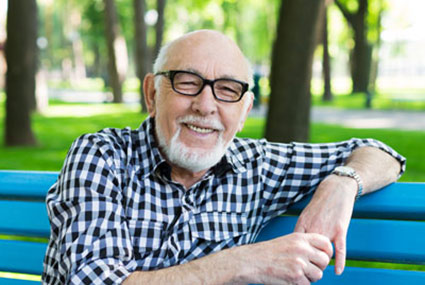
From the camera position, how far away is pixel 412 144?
35.0 feet

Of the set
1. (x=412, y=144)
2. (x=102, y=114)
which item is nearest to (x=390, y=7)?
(x=102, y=114)

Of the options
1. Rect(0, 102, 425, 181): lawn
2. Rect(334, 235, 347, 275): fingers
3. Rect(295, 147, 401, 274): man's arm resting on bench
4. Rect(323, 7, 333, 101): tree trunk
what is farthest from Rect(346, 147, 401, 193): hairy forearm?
Rect(323, 7, 333, 101): tree trunk

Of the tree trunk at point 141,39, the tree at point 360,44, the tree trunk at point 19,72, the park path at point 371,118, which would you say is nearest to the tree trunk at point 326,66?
the park path at point 371,118

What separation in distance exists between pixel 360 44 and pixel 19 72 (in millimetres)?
20816

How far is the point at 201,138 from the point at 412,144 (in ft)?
30.1

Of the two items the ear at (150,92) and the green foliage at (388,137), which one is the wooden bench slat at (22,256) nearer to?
the ear at (150,92)

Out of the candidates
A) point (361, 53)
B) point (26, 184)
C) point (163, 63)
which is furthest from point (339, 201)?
point (361, 53)

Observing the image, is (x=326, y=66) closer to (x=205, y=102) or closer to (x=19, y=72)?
(x=19, y=72)

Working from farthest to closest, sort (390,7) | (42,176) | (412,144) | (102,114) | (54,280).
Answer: (390,7), (102,114), (412,144), (42,176), (54,280)

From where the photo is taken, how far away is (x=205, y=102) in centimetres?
225

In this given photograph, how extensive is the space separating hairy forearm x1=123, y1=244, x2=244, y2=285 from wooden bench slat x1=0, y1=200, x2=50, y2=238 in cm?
71

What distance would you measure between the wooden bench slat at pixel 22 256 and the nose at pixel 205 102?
0.92 m

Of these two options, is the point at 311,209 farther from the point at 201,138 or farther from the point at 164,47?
the point at 164,47

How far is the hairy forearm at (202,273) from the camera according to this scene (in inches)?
Result: 77.0
